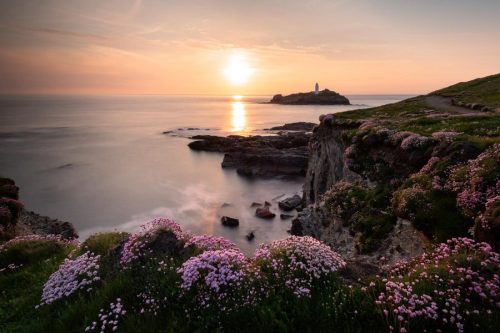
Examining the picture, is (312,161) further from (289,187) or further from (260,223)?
(289,187)

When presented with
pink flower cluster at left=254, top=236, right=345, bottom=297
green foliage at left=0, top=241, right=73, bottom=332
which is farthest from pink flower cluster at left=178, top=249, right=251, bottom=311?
green foliage at left=0, top=241, right=73, bottom=332

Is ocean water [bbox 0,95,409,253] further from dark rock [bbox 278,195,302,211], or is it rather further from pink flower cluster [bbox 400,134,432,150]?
pink flower cluster [bbox 400,134,432,150]

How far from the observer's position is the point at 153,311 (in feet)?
23.9

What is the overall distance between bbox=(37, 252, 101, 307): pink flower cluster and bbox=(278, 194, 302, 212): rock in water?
34.8 metres

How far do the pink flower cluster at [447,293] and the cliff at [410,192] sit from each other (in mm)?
2054

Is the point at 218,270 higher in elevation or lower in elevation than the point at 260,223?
higher

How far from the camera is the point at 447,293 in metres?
6.55

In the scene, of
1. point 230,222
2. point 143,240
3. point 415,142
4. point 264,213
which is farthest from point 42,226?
point 415,142

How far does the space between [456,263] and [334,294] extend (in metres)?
2.86

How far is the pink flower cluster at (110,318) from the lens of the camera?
686 cm

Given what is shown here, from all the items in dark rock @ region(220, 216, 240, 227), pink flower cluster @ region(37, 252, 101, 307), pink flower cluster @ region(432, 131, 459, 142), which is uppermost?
pink flower cluster @ region(432, 131, 459, 142)

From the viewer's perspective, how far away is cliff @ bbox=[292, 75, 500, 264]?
1191cm

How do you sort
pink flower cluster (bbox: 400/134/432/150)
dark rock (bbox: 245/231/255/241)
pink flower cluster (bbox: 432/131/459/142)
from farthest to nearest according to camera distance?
1. dark rock (bbox: 245/231/255/241)
2. pink flower cluster (bbox: 400/134/432/150)
3. pink flower cluster (bbox: 432/131/459/142)

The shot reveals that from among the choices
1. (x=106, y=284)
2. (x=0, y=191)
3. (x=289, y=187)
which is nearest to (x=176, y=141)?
(x=289, y=187)
